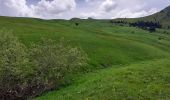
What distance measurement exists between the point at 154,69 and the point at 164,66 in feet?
12.6

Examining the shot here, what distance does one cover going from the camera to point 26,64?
4847 centimetres

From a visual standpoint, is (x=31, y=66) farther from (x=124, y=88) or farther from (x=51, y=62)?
(x=124, y=88)

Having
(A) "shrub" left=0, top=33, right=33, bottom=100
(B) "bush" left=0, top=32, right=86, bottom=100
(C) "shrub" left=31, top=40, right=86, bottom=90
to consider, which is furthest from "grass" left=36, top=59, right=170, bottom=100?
(A) "shrub" left=0, top=33, right=33, bottom=100

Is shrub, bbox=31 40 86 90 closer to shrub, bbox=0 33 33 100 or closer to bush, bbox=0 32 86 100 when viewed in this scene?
bush, bbox=0 32 86 100

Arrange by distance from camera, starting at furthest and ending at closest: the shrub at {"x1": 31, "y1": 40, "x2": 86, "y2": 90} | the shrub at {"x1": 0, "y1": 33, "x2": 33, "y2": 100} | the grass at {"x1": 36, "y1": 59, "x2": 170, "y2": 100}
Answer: the shrub at {"x1": 31, "y1": 40, "x2": 86, "y2": 90}
the shrub at {"x1": 0, "y1": 33, "x2": 33, "y2": 100}
the grass at {"x1": 36, "y1": 59, "x2": 170, "y2": 100}

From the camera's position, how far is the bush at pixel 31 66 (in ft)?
151

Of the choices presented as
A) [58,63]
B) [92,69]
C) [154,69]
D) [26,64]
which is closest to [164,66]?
[154,69]

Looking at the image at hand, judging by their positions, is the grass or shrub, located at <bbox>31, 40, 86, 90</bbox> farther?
shrub, located at <bbox>31, 40, 86, 90</bbox>

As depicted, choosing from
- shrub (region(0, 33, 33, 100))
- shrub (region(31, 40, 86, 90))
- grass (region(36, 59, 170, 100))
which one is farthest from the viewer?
shrub (region(31, 40, 86, 90))

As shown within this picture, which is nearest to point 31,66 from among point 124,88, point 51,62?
point 51,62

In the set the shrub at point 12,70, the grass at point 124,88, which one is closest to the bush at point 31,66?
the shrub at point 12,70

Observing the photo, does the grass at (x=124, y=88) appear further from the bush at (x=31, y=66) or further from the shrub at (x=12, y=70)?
the shrub at (x=12, y=70)

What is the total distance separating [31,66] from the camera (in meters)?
49.8

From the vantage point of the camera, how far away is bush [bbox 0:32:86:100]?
4606 centimetres
